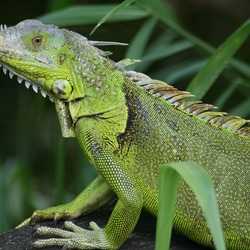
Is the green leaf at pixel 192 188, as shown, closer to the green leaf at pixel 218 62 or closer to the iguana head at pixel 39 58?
the iguana head at pixel 39 58

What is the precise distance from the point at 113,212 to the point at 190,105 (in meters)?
0.79

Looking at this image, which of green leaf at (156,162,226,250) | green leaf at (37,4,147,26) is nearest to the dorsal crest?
green leaf at (37,4,147,26)

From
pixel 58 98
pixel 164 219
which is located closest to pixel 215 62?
pixel 58 98

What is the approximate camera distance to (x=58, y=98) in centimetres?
484

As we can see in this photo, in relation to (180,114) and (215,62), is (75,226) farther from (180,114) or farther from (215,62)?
(215,62)

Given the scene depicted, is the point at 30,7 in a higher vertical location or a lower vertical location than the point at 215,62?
lower

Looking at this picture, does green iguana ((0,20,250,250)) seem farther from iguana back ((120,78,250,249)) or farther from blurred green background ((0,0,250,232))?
blurred green background ((0,0,250,232))

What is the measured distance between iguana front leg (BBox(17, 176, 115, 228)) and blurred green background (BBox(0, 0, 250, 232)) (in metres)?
0.68

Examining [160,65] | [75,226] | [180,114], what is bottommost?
[160,65]

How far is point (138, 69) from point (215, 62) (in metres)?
1.55

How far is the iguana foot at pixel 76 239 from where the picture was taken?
4594 millimetres

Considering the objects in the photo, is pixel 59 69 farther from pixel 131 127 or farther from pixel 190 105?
pixel 190 105

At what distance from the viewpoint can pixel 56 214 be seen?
5070mm

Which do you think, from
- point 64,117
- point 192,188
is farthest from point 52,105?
point 192,188
